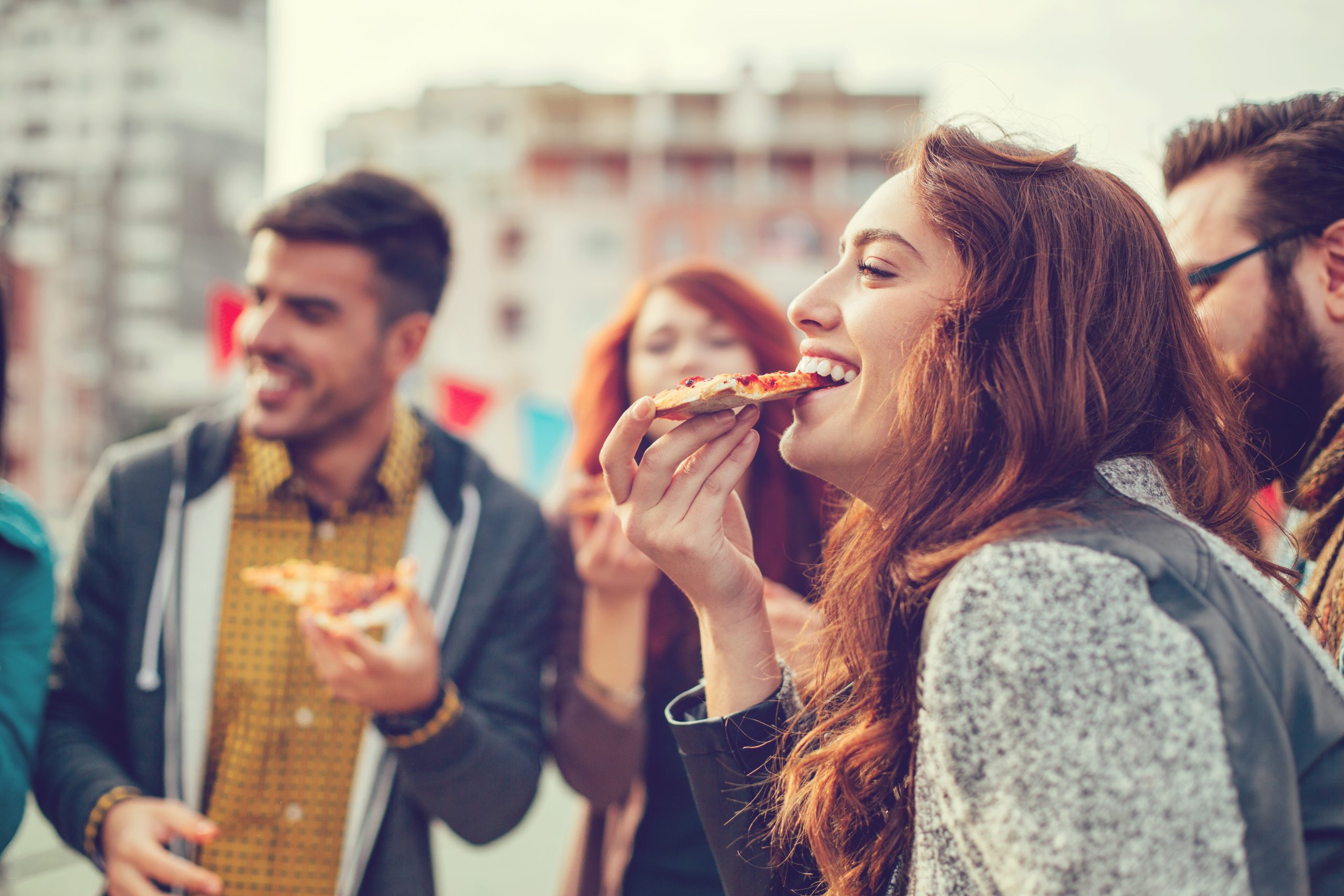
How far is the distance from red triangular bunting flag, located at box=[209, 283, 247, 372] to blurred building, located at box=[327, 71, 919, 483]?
27.4 meters

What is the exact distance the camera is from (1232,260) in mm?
2139

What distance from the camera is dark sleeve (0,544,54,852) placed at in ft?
6.86

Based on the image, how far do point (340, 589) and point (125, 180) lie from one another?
45.5 m

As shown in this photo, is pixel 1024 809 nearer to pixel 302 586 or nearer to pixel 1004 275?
pixel 1004 275

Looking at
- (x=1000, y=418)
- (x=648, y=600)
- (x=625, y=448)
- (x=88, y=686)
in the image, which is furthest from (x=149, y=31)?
(x=1000, y=418)

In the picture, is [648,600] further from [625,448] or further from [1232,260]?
[1232,260]

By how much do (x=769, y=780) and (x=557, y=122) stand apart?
42.7m

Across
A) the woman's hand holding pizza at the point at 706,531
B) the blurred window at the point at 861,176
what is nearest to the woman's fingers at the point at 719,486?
the woman's hand holding pizza at the point at 706,531

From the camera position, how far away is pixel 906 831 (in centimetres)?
131

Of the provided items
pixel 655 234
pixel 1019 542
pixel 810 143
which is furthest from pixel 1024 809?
pixel 810 143

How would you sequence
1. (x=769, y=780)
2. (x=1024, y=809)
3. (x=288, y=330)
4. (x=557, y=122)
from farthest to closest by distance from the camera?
(x=557, y=122), (x=288, y=330), (x=769, y=780), (x=1024, y=809)

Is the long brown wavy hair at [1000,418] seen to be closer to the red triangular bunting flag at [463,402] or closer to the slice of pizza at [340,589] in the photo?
the slice of pizza at [340,589]

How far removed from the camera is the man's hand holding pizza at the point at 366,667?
7.32 feet

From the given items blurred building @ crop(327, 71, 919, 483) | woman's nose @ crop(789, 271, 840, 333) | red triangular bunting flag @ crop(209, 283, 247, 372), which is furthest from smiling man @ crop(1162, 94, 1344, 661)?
blurred building @ crop(327, 71, 919, 483)
